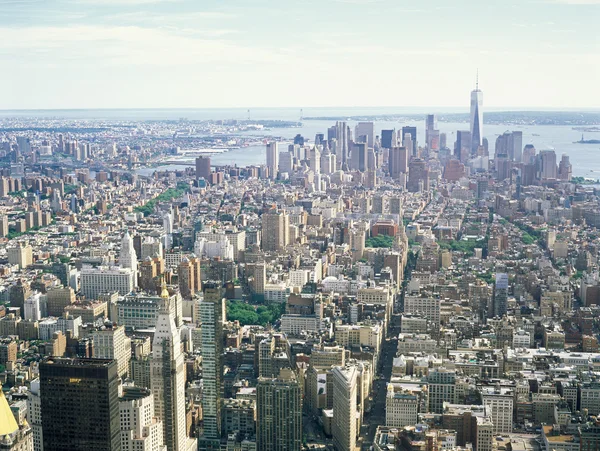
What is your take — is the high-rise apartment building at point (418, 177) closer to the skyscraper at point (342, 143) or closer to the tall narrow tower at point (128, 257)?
the skyscraper at point (342, 143)

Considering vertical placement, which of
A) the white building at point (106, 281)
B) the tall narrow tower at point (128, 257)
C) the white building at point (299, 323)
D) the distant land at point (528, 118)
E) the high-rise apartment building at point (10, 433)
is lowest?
the white building at point (299, 323)

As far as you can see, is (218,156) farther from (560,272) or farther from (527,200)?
(560,272)

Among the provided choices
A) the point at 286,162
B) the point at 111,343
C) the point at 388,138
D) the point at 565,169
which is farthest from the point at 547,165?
the point at 111,343

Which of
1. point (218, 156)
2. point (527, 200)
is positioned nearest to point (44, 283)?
point (527, 200)

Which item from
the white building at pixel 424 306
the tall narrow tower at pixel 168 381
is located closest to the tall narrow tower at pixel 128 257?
the white building at pixel 424 306

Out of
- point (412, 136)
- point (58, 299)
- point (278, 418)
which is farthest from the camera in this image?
point (412, 136)

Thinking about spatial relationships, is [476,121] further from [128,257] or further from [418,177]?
[128,257]

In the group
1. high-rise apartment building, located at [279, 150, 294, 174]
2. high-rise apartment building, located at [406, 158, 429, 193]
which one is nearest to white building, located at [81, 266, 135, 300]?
high-rise apartment building, located at [406, 158, 429, 193]
